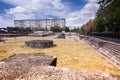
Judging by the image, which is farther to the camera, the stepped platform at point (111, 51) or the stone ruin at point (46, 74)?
the stepped platform at point (111, 51)

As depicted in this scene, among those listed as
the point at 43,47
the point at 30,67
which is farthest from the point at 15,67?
the point at 43,47

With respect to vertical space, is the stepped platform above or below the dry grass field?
above

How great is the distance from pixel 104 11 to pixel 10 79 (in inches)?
1098

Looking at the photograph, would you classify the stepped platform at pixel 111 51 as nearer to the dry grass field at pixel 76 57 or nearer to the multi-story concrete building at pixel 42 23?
the dry grass field at pixel 76 57

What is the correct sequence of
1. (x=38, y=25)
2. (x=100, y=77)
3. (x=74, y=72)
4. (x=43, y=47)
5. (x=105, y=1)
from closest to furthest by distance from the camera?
(x=100, y=77), (x=74, y=72), (x=43, y=47), (x=105, y=1), (x=38, y=25)

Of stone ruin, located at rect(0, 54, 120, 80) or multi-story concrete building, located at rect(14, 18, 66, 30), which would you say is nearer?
stone ruin, located at rect(0, 54, 120, 80)

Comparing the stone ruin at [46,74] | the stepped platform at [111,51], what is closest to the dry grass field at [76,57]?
the stepped platform at [111,51]

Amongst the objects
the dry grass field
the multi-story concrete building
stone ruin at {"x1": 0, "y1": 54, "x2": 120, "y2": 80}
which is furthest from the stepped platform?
the multi-story concrete building

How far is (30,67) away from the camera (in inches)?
154

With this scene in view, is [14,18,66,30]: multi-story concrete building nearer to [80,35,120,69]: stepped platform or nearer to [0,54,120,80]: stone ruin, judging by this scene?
[80,35,120,69]: stepped platform

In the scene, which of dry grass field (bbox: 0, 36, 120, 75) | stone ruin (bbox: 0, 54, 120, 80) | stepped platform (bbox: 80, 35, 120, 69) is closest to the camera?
stone ruin (bbox: 0, 54, 120, 80)

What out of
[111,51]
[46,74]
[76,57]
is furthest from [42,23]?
[46,74]

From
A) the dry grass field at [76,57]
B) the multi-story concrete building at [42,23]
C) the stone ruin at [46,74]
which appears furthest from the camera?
the multi-story concrete building at [42,23]

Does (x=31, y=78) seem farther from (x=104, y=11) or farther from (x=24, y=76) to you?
(x=104, y=11)
